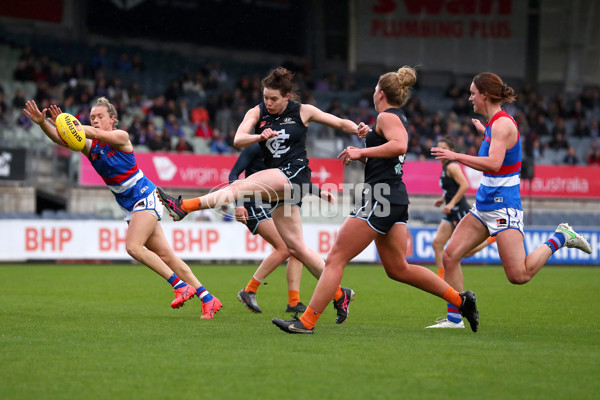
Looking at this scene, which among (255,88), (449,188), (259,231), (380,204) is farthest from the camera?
(255,88)

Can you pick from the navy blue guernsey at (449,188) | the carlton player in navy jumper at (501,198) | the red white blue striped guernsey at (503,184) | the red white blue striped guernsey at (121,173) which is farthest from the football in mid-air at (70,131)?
the navy blue guernsey at (449,188)

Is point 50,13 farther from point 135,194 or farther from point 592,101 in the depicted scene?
point 135,194

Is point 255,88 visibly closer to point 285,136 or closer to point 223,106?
point 223,106

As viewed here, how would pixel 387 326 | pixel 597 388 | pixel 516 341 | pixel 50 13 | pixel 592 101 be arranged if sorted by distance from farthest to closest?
pixel 592 101 → pixel 50 13 → pixel 387 326 → pixel 516 341 → pixel 597 388

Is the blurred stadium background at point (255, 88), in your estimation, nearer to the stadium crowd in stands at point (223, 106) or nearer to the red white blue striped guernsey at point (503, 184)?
the stadium crowd in stands at point (223, 106)

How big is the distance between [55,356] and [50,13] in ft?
92.8

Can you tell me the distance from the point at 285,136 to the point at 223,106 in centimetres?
2076

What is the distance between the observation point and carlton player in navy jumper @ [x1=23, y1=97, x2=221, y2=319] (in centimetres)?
908

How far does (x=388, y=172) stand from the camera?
292 inches

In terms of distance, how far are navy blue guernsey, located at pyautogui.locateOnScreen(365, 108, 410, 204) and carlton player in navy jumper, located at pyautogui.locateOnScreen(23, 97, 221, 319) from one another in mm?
2650

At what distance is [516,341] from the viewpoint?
7379 mm

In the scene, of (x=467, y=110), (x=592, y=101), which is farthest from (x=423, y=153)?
(x=592, y=101)

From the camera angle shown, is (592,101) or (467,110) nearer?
(467,110)

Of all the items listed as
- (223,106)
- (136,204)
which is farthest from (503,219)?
(223,106)
